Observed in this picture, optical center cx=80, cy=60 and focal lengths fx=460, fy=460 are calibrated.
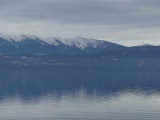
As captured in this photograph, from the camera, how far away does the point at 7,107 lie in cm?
13975

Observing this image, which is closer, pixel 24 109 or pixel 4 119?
pixel 4 119

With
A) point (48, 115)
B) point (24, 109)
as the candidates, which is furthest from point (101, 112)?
point (24, 109)

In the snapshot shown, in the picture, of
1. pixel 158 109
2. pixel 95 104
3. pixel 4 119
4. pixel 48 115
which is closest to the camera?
pixel 4 119

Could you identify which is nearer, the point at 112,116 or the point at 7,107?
the point at 112,116

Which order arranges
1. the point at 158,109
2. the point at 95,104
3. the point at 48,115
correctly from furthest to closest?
the point at 95,104 < the point at 158,109 < the point at 48,115

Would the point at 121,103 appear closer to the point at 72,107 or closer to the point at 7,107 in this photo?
the point at 72,107

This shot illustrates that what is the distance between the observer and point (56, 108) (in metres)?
138

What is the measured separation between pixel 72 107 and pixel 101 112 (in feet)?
55.5

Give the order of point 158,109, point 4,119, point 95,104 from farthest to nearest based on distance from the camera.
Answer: point 95,104 < point 158,109 < point 4,119

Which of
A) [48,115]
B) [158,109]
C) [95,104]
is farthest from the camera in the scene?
[95,104]

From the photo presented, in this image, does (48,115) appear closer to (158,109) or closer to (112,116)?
(112,116)

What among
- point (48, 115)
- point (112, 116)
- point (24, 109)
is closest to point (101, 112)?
point (112, 116)

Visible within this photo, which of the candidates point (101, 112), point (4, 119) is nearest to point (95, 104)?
point (101, 112)

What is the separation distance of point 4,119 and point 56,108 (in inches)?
1045
